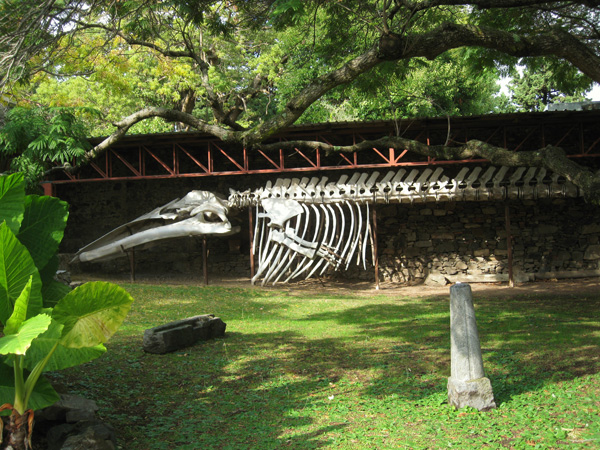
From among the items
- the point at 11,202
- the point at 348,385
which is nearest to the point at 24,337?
the point at 11,202

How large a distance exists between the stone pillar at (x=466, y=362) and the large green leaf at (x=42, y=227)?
12.6ft

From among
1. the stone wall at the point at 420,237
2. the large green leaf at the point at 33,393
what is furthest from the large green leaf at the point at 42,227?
the stone wall at the point at 420,237

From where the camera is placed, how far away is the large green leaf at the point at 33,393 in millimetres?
4102

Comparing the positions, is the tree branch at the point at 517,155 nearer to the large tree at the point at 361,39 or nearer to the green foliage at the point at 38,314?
the large tree at the point at 361,39

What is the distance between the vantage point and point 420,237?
16.2m

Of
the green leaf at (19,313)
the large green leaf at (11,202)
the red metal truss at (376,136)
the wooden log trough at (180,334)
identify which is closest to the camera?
the green leaf at (19,313)

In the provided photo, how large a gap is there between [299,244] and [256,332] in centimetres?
500

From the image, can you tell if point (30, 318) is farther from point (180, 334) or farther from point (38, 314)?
point (180, 334)

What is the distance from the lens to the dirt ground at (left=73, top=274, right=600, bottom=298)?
43.3 ft

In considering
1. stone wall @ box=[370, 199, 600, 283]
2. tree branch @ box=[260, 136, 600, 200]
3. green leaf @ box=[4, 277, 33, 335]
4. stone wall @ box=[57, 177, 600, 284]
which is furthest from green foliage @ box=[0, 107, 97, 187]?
green leaf @ box=[4, 277, 33, 335]

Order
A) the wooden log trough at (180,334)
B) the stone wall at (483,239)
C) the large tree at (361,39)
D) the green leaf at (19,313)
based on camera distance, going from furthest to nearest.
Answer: the stone wall at (483,239), the wooden log trough at (180,334), the large tree at (361,39), the green leaf at (19,313)

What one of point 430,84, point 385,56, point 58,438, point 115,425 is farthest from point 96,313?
point 430,84

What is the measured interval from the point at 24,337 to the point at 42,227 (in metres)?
1.62

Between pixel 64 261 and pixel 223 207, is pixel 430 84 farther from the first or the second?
pixel 64 261
